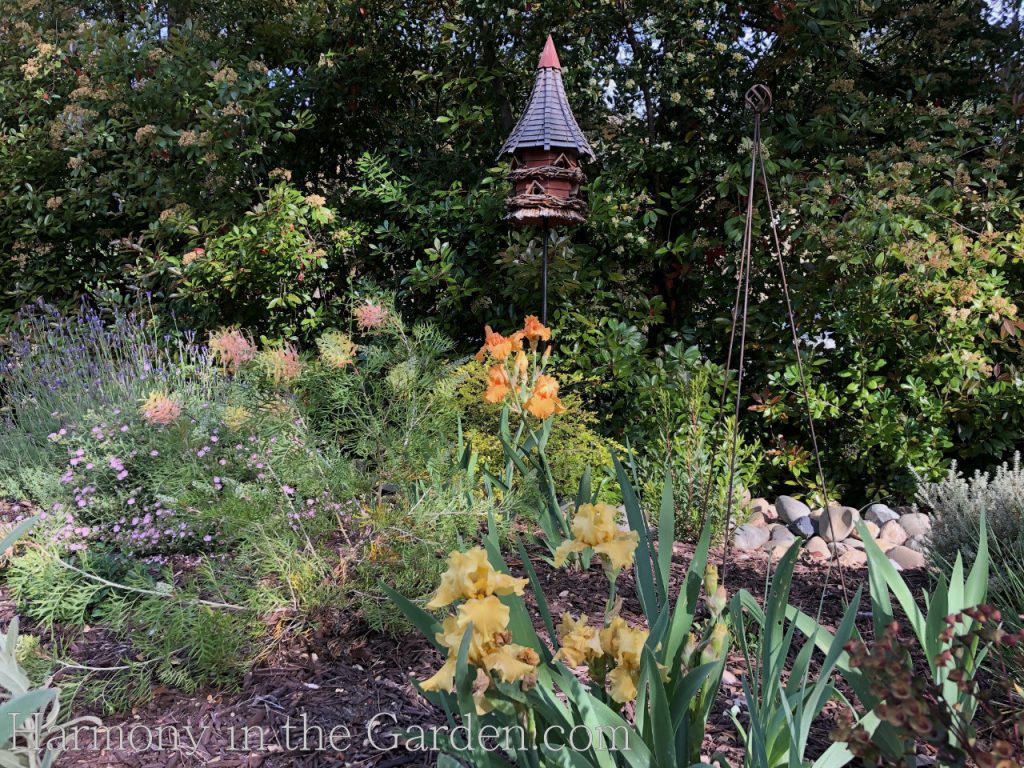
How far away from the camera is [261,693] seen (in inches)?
66.2

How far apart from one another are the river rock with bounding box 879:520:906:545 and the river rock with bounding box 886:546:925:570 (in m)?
0.22

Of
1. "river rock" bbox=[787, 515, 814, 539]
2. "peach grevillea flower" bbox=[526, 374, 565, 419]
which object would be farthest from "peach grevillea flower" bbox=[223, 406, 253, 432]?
"river rock" bbox=[787, 515, 814, 539]

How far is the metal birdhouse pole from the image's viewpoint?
9.90ft

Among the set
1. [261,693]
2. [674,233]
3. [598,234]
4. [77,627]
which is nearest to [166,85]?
[598,234]

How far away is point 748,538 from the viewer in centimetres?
288

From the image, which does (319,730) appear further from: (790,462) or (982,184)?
(982,184)

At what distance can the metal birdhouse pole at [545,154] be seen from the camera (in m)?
3.02

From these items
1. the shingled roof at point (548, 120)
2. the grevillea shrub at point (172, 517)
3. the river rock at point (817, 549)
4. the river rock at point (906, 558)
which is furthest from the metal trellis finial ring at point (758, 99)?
the river rock at point (906, 558)

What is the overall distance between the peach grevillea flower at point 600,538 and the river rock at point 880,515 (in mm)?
2633

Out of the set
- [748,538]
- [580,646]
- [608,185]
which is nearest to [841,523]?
[748,538]

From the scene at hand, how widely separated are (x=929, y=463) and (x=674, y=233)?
5.81ft

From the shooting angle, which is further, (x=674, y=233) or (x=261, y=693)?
(x=674, y=233)

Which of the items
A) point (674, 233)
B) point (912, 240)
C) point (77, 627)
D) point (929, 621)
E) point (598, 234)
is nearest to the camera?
point (929, 621)

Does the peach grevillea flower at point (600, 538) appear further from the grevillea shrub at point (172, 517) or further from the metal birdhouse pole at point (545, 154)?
the metal birdhouse pole at point (545, 154)
